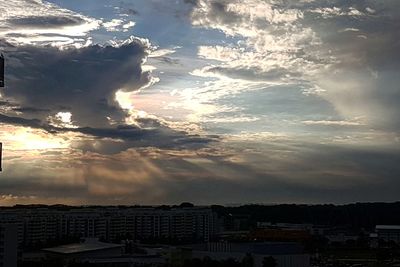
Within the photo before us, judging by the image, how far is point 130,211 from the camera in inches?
2376

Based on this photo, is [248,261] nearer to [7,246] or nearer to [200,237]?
[7,246]

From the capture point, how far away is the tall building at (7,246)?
21.9 metres

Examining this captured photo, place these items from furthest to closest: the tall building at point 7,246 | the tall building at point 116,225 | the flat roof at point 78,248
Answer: the tall building at point 116,225 → the flat roof at point 78,248 → the tall building at point 7,246

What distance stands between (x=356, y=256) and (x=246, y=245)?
28.9 feet

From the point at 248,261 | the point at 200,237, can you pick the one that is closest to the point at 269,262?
the point at 248,261

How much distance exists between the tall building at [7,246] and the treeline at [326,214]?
167 ft

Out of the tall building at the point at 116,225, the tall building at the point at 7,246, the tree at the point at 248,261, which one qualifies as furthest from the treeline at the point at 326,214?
the tall building at the point at 7,246

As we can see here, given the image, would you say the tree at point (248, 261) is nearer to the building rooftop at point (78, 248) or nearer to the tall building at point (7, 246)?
the building rooftop at point (78, 248)

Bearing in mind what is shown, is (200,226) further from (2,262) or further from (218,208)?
(2,262)

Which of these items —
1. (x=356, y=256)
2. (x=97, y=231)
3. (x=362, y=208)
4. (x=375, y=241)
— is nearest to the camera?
(x=356, y=256)

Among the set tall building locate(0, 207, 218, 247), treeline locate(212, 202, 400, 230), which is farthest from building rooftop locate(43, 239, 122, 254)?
treeline locate(212, 202, 400, 230)

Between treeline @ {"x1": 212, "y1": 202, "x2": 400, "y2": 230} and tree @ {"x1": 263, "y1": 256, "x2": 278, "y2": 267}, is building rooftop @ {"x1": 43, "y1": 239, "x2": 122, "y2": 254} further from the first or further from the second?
treeline @ {"x1": 212, "y1": 202, "x2": 400, "y2": 230}

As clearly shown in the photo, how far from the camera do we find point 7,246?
72.6 ft

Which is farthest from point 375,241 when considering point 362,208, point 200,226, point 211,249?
point 362,208
